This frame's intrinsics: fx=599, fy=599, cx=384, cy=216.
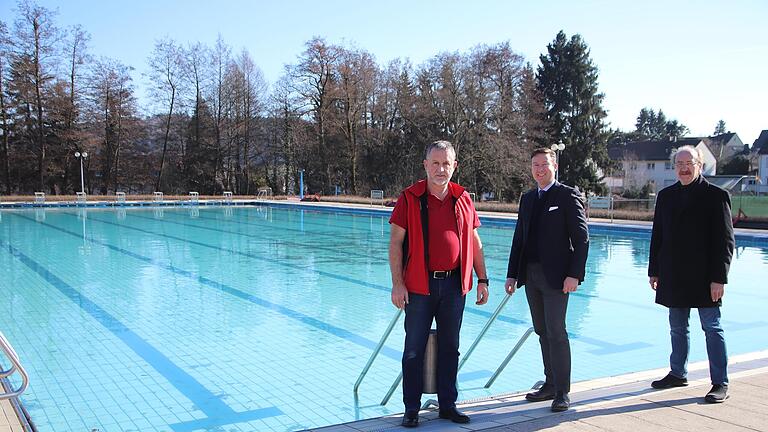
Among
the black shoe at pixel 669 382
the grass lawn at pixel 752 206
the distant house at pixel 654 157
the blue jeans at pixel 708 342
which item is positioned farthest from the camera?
Answer: the distant house at pixel 654 157

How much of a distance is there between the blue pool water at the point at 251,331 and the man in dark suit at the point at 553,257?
52.6 inches

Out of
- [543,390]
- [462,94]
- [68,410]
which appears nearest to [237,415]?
[68,410]

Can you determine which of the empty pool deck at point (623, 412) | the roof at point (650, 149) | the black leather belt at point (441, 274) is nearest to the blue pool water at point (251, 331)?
the empty pool deck at point (623, 412)

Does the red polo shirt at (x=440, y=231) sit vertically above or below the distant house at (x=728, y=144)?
below

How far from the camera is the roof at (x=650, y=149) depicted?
49.5m

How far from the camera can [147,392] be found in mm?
4500

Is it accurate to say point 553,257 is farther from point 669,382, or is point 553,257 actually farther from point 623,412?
point 669,382

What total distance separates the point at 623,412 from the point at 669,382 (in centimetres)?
63

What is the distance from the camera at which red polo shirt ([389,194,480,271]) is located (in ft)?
9.65

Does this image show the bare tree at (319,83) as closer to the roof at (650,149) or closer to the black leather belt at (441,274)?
the roof at (650,149)

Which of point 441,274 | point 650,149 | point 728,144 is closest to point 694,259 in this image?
point 441,274

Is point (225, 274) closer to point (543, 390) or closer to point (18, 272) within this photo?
point (18, 272)

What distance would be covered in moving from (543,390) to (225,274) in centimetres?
737

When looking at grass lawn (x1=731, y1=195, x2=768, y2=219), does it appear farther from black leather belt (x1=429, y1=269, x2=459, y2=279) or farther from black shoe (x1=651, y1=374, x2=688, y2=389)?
black leather belt (x1=429, y1=269, x2=459, y2=279)
